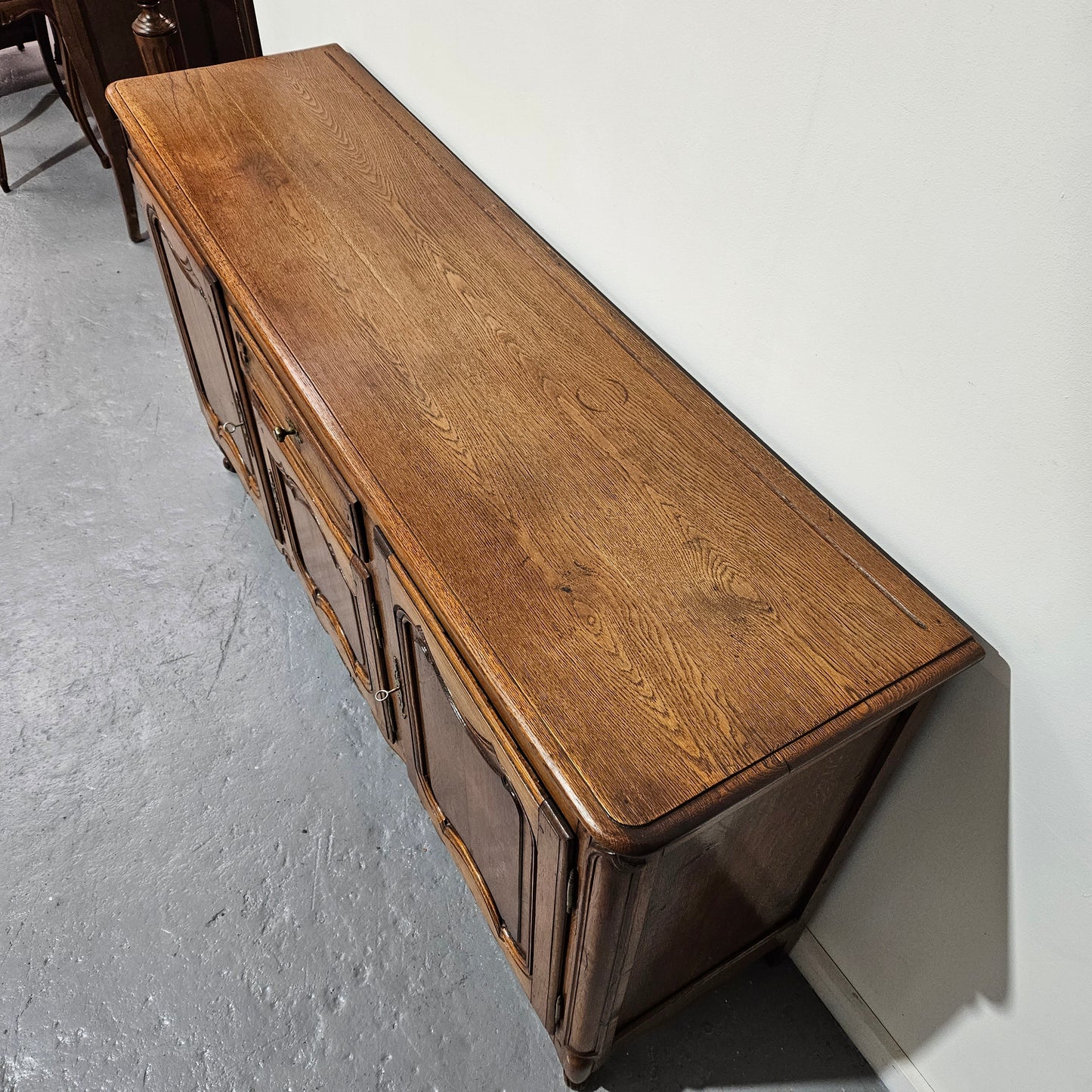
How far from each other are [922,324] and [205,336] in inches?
47.8

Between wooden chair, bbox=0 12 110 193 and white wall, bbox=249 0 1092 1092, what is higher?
white wall, bbox=249 0 1092 1092

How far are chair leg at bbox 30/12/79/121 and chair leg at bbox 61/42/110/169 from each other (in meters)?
0.04

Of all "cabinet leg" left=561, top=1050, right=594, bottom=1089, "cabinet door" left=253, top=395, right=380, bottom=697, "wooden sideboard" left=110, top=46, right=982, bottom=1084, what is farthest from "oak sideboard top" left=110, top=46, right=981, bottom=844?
"cabinet leg" left=561, top=1050, right=594, bottom=1089

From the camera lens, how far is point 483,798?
39.5 inches

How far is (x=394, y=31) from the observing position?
1495 mm

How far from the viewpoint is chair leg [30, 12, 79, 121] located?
2.74m

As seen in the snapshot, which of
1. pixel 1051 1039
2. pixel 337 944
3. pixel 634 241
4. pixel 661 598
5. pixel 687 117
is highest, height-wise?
pixel 687 117

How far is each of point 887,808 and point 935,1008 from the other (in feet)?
0.91

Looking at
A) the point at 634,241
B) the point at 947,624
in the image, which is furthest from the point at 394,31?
the point at 947,624

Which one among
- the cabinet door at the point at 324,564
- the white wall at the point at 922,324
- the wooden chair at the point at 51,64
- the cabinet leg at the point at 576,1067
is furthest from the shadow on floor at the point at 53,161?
the cabinet leg at the point at 576,1067

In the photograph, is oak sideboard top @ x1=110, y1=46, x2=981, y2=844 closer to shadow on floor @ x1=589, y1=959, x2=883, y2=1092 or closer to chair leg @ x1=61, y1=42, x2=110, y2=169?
shadow on floor @ x1=589, y1=959, x2=883, y2=1092

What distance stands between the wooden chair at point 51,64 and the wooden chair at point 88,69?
103 mm

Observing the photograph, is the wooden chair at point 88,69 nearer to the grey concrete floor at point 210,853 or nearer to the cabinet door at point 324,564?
the grey concrete floor at point 210,853

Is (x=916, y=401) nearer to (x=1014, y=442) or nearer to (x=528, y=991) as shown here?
(x=1014, y=442)
